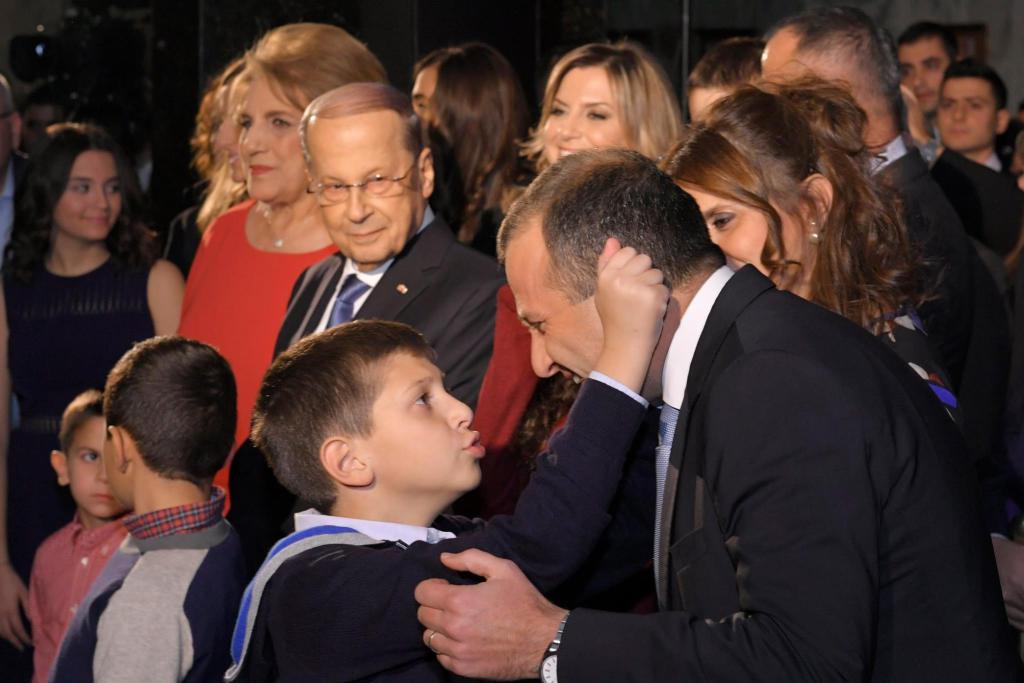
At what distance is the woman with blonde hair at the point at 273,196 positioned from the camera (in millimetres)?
3832

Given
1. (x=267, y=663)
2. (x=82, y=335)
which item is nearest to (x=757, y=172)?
(x=267, y=663)

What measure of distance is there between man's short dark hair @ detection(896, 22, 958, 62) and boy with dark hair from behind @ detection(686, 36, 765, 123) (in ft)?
10.9

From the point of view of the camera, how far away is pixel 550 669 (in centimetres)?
189

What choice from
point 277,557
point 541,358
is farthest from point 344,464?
point 541,358

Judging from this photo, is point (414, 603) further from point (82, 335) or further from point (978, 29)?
point (978, 29)

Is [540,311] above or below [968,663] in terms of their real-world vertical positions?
above

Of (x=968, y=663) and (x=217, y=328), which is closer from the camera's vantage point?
(x=968, y=663)

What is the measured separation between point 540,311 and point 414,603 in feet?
1.56

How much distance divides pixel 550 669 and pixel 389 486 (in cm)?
64

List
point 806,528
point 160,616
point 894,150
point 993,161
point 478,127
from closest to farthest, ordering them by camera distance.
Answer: point 806,528 → point 160,616 → point 894,150 → point 478,127 → point 993,161

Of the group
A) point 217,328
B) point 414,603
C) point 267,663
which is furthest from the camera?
point 217,328

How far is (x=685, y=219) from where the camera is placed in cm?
205

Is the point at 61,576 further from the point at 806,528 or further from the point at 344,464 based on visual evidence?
the point at 806,528

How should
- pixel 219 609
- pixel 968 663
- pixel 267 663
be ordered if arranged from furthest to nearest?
pixel 219 609, pixel 267 663, pixel 968 663
